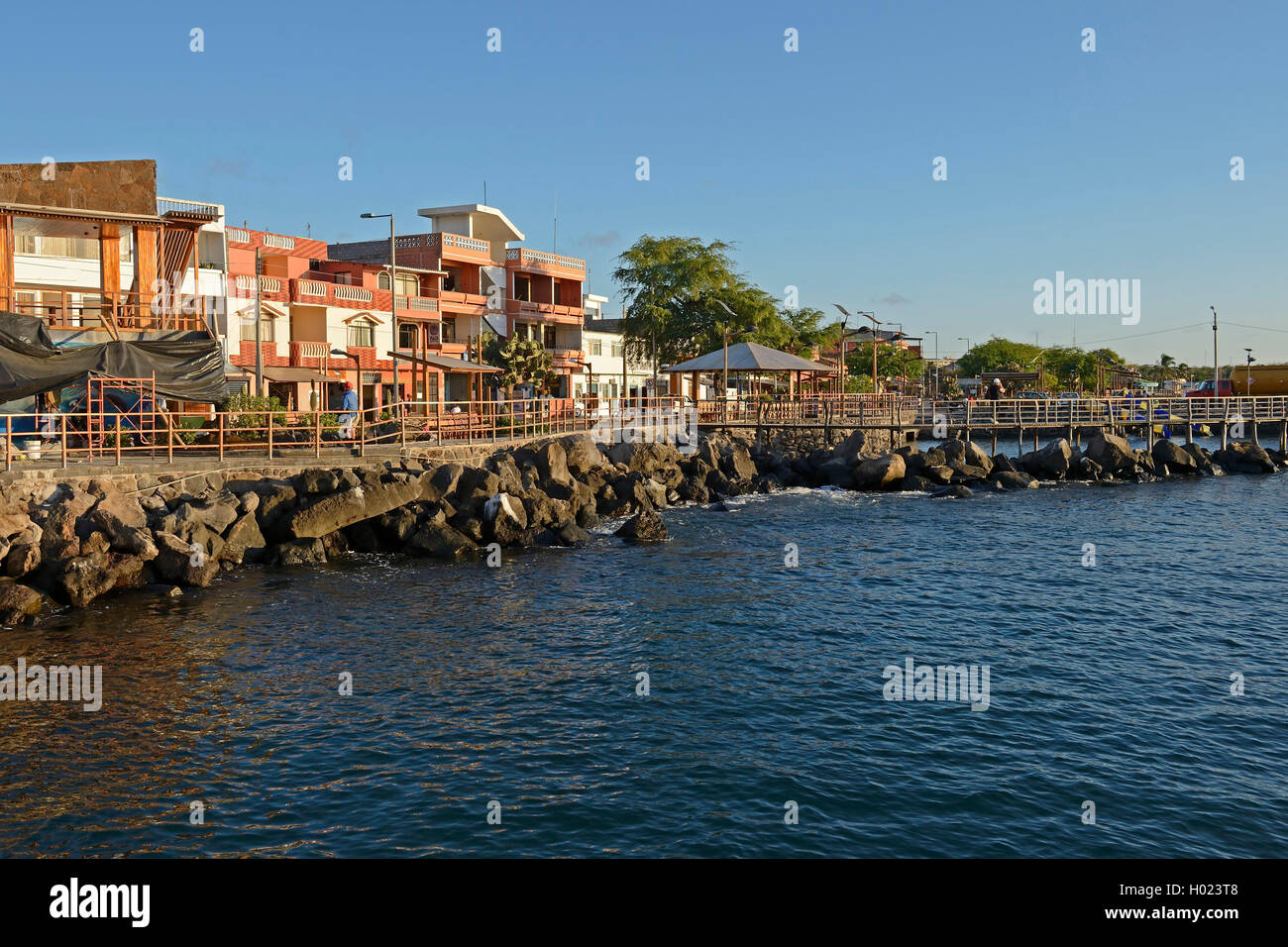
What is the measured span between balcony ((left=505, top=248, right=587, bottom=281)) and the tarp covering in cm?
3485

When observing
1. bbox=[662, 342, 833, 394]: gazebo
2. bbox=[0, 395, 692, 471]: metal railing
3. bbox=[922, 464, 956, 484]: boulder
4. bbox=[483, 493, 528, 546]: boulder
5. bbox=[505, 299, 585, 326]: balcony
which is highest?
bbox=[505, 299, 585, 326]: balcony

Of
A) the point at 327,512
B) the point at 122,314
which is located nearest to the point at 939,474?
the point at 327,512

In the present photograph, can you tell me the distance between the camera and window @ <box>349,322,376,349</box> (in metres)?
52.7

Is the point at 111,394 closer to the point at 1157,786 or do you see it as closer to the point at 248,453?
the point at 248,453

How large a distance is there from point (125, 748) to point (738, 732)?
8.48m

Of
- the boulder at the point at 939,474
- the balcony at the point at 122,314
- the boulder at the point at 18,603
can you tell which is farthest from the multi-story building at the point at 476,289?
the boulder at the point at 18,603

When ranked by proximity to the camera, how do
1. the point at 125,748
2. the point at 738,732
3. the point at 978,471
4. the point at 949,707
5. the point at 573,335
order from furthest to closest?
the point at 573,335
the point at 978,471
the point at 949,707
the point at 738,732
the point at 125,748

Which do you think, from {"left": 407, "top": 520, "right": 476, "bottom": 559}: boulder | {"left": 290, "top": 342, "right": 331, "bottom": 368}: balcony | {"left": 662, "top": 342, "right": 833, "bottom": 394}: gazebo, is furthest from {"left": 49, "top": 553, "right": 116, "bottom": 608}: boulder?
{"left": 662, "top": 342, "right": 833, "bottom": 394}: gazebo

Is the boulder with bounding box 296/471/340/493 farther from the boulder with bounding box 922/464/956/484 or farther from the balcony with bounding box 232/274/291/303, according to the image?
the boulder with bounding box 922/464/956/484

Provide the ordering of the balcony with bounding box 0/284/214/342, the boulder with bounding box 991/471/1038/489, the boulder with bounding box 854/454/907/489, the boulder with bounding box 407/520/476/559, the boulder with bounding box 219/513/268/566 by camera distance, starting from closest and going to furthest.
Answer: the boulder with bounding box 219/513/268/566
the boulder with bounding box 407/520/476/559
the balcony with bounding box 0/284/214/342
the boulder with bounding box 854/454/907/489
the boulder with bounding box 991/471/1038/489

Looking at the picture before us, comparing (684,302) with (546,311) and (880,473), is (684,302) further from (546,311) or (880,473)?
(880,473)

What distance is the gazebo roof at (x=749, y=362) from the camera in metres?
50.0
